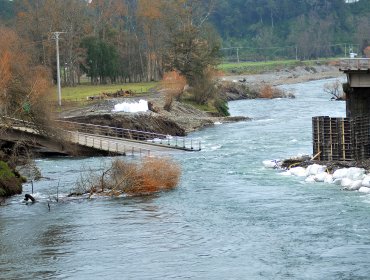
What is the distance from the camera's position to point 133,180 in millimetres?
49156

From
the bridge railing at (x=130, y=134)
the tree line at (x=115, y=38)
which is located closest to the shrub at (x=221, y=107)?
the tree line at (x=115, y=38)

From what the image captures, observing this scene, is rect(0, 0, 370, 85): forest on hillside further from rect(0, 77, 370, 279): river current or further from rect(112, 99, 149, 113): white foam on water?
rect(0, 77, 370, 279): river current

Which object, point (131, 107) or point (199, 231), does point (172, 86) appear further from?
point (199, 231)

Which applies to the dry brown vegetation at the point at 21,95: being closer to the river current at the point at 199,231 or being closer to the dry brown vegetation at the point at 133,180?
the river current at the point at 199,231

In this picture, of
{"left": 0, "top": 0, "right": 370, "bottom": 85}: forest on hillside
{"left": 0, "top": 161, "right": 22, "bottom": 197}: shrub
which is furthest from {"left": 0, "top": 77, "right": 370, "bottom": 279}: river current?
{"left": 0, "top": 0, "right": 370, "bottom": 85}: forest on hillside

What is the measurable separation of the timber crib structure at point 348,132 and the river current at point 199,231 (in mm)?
4054

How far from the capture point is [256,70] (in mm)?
199750

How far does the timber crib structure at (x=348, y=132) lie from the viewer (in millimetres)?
55969

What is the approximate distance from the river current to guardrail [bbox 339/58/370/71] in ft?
27.7

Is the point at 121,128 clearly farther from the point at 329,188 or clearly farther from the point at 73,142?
the point at 329,188

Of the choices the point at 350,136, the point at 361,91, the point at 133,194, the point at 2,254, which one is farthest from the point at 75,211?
the point at 361,91

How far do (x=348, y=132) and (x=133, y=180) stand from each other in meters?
14.9

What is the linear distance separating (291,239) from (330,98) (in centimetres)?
8677

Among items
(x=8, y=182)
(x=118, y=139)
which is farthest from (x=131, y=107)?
(x=8, y=182)
